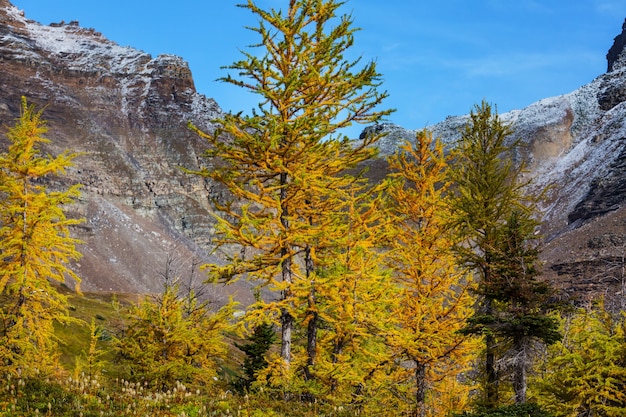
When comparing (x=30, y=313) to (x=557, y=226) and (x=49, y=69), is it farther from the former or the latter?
(x=49, y=69)

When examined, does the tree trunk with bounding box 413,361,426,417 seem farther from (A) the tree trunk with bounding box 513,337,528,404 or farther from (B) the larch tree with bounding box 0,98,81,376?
(B) the larch tree with bounding box 0,98,81,376

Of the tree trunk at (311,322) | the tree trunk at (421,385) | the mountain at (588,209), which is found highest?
the mountain at (588,209)

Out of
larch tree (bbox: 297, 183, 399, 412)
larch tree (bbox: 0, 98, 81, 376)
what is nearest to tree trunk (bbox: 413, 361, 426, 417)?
larch tree (bbox: 297, 183, 399, 412)

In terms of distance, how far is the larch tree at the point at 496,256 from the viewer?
12.2 meters

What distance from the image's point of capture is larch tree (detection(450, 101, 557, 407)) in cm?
1223

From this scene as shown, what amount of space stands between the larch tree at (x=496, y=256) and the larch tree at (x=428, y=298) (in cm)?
66

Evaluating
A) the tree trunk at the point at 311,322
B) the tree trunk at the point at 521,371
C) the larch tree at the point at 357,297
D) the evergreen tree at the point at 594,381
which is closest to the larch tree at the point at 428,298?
the larch tree at the point at 357,297

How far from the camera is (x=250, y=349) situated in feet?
103

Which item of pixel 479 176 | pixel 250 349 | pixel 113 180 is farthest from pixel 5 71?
pixel 479 176

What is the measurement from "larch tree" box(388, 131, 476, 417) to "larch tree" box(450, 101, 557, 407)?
661 millimetres

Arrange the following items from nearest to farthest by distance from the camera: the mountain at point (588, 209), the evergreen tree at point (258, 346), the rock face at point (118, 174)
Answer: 1. the evergreen tree at point (258, 346)
2. the mountain at point (588, 209)
3. the rock face at point (118, 174)

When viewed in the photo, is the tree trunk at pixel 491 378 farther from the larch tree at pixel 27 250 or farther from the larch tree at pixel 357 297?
the larch tree at pixel 27 250

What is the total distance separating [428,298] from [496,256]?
3551 millimetres

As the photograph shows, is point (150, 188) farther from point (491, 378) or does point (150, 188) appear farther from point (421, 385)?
point (491, 378)
